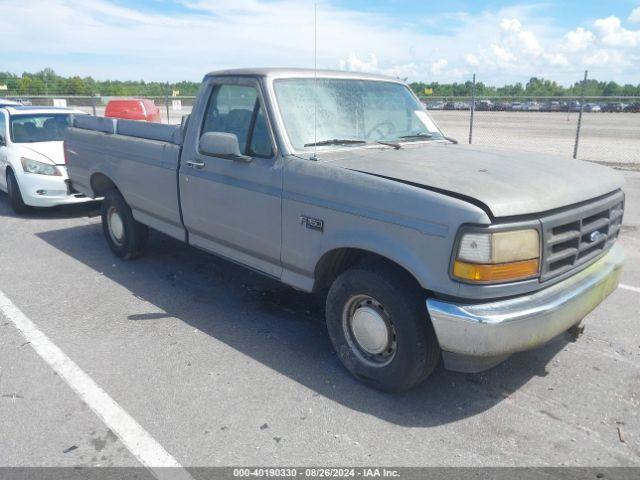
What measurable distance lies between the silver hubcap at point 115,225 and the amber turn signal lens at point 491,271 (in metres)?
4.28

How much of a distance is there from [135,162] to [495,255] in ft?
12.6

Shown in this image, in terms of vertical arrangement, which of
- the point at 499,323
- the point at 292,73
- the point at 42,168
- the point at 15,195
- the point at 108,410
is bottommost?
the point at 108,410

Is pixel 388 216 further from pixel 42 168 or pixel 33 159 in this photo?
pixel 33 159

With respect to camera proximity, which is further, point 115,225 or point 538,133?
point 538,133

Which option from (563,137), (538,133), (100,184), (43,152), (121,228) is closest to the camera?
(121,228)

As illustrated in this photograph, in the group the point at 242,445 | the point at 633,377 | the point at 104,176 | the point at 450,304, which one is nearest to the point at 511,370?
the point at 633,377

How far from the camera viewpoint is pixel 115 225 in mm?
6207

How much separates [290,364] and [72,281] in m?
2.90

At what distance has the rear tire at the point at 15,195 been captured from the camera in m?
8.32

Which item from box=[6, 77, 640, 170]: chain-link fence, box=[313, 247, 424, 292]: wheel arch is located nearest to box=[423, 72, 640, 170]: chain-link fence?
box=[6, 77, 640, 170]: chain-link fence

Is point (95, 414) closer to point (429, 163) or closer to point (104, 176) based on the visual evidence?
point (429, 163)

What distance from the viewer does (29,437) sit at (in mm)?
3043

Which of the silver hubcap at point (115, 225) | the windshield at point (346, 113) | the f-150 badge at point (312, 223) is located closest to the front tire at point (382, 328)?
the f-150 badge at point (312, 223)

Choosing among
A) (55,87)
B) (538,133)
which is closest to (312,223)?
(538,133)
